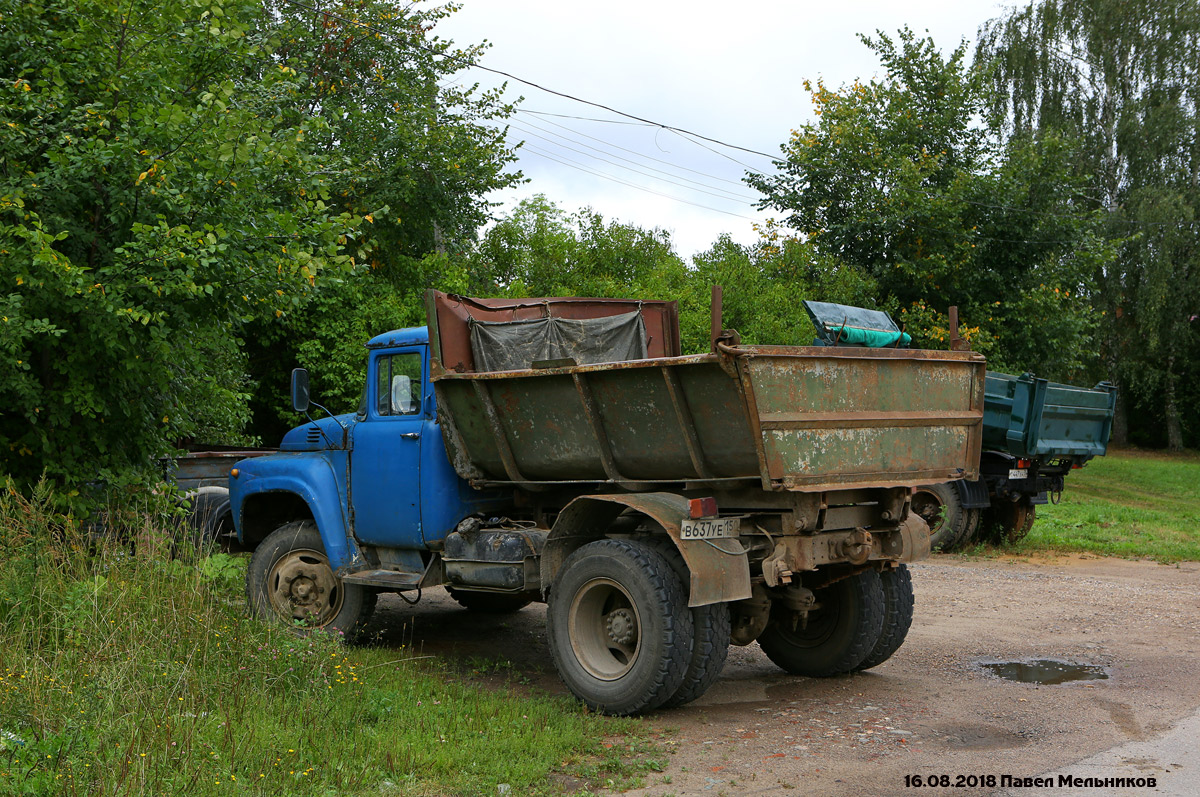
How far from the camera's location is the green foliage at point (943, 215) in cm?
2127

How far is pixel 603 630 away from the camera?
6379 millimetres

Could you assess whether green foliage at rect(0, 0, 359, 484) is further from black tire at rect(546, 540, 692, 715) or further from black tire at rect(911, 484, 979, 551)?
black tire at rect(911, 484, 979, 551)

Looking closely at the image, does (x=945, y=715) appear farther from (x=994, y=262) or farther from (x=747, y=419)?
(x=994, y=262)

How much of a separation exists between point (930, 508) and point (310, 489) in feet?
27.9

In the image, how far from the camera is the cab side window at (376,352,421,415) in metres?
7.34

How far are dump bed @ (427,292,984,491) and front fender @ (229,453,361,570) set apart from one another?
1.16 metres

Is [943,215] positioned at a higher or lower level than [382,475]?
higher

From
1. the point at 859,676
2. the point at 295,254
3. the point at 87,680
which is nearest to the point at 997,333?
the point at 859,676

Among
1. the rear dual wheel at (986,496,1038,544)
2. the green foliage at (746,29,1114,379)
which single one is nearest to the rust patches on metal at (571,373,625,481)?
the rear dual wheel at (986,496,1038,544)

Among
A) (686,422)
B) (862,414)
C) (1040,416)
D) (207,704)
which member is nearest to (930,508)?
(1040,416)

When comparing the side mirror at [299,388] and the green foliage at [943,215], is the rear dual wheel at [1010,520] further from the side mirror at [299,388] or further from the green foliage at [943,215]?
the side mirror at [299,388]

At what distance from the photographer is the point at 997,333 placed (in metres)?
21.4

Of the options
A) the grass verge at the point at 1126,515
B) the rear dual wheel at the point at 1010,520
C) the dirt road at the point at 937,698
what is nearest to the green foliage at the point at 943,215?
the grass verge at the point at 1126,515

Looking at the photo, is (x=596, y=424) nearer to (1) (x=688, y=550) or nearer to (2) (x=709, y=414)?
(2) (x=709, y=414)
